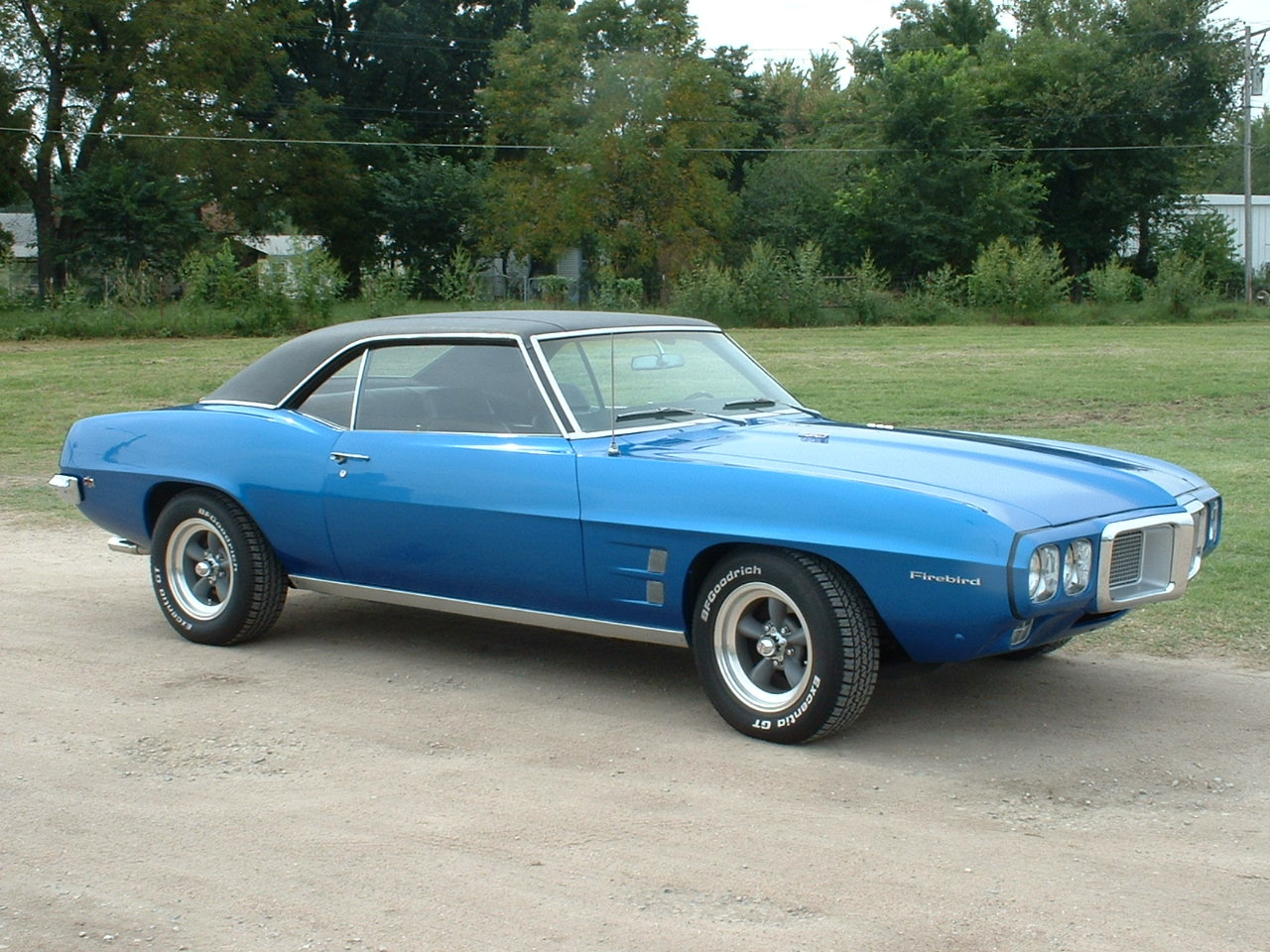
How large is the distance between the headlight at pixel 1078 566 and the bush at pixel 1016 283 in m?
33.0

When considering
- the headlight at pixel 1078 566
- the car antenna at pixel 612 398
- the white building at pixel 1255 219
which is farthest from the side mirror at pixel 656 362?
the white building at pixel 1255 219

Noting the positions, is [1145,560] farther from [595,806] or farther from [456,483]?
[456,483]

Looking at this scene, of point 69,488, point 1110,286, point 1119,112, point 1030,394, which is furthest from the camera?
point 1119,112

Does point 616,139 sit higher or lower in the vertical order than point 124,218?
higher

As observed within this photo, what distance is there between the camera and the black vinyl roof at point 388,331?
19.9 ft

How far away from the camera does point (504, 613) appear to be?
224 inches

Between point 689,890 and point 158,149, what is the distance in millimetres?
46782

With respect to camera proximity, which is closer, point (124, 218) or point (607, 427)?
point (607, 427)

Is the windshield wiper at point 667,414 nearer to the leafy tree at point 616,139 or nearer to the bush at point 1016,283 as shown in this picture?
the bush at point 1016,283

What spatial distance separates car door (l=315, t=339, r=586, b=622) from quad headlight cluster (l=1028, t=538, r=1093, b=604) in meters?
1.63

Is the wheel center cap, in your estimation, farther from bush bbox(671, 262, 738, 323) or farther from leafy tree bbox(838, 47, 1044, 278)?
leafy tree bbox(838, 47, 1044, 278)

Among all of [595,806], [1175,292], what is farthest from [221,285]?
[595,806]

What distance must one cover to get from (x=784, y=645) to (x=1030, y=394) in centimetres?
1361

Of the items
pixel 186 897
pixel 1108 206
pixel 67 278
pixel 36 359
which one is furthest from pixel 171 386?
pixel 1108 206
